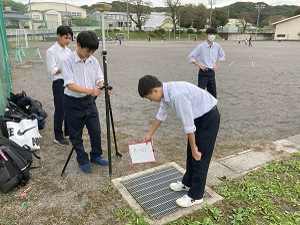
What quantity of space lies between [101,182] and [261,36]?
77751 millimetres

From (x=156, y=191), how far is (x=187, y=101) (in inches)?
54.0

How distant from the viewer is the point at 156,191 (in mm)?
2896

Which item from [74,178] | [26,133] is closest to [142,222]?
[74,178]

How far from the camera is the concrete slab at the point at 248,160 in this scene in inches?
133

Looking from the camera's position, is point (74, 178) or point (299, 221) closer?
point (299, 221)

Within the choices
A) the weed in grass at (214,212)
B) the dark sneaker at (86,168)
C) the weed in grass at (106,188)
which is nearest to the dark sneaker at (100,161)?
the dark sneaker at (86,168)

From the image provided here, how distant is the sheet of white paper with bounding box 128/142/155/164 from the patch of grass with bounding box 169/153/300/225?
696mm

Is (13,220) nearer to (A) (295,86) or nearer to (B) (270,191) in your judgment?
(B) (270,191)

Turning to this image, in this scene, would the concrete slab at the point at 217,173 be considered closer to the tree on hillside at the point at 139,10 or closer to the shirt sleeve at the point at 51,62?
the shirt sleeve at the point at 51,62

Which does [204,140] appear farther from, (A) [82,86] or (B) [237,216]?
(A) [82,86]

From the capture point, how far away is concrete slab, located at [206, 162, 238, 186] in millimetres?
3068

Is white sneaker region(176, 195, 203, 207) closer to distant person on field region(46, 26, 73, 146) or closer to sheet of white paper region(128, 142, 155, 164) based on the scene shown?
sheet of white paper region(128, 142, 155, 164)

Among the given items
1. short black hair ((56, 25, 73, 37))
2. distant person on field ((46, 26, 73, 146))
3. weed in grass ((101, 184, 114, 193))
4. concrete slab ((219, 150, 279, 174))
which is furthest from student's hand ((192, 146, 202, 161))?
short black hair ((56, 25, 73, 37))

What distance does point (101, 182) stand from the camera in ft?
9.94
